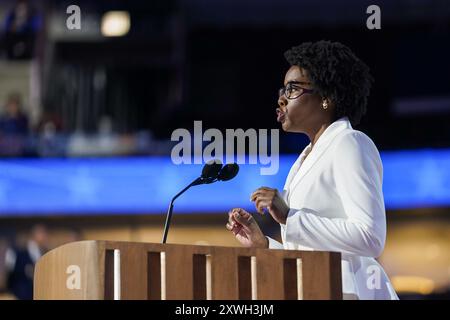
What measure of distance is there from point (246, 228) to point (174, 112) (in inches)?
325

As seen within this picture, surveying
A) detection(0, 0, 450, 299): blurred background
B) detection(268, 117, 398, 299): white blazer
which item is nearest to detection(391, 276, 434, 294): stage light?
detection(0, 0, 450, 299): blurred background

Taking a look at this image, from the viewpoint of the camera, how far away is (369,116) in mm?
11273

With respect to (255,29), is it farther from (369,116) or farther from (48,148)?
(48,148)

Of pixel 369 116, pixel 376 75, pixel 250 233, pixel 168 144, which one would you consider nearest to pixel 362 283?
pixel 250 233

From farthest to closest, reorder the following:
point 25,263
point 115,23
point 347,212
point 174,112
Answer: point 115,23 < point 174,112 < point 25,263 < point 347,212

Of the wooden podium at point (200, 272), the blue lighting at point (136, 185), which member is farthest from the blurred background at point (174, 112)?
the wooden podium at point (200, 272)

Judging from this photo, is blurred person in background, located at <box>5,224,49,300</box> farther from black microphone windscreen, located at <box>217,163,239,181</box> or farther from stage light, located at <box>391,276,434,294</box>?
black microphone windscreen, located at <box>217,163,239,181</box>

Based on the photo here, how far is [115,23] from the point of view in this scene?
39.9 ft

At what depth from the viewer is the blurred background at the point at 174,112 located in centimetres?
989

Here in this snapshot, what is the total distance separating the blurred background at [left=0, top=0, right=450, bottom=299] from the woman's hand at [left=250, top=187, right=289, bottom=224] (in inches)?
236

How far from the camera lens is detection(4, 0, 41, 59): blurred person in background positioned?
11367mm

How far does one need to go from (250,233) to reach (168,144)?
7.63m

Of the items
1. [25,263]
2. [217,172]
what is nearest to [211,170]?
[217,172]

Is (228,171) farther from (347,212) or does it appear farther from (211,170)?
(347,212)
